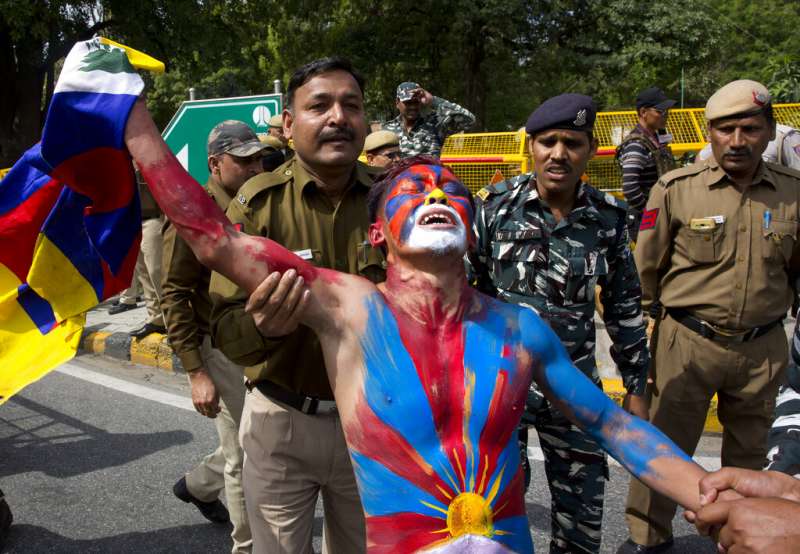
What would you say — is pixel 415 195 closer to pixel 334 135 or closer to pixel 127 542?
pixel 334 135

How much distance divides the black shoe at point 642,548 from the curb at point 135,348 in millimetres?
4442

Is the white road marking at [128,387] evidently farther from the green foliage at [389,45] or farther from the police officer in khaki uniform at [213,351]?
the green foliage at [389,45]

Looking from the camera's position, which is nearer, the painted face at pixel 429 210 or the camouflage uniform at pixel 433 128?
the painted face at pixel 429 210

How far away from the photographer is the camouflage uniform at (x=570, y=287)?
2.82 m

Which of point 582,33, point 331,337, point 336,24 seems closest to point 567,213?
point 331,337

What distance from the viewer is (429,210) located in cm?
200

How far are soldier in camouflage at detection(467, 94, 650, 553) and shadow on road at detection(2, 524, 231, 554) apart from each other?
6.20ft

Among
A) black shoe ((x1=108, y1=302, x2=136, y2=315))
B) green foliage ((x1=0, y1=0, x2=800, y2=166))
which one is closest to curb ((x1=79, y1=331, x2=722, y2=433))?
black shoe ((x1=108, y1=302, x2=136, y2=315))

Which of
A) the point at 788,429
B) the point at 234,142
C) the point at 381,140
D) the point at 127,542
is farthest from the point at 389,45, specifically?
the point at 788,429

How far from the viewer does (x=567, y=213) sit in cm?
293

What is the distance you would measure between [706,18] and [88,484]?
824 inches

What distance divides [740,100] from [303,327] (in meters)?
2.36

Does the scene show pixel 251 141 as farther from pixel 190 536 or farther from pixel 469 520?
pixel 469 520

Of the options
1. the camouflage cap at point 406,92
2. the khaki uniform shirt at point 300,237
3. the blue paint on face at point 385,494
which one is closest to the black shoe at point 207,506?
the khaki uniform shirt at point 300,237
